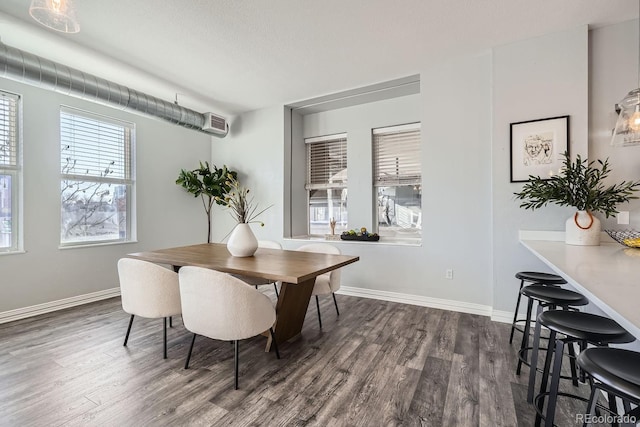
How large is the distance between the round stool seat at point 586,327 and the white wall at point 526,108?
5.84ft

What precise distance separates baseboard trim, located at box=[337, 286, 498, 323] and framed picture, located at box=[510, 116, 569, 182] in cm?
150

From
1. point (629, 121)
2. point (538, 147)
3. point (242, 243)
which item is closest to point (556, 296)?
point (629, 121)

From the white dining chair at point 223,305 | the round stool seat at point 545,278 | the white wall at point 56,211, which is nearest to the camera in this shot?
the white dining chair at point 223,305

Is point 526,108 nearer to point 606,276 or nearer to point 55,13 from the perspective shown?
point 606,276

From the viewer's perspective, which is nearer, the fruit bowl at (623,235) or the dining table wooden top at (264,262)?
the dining table wooden top at (264,262)

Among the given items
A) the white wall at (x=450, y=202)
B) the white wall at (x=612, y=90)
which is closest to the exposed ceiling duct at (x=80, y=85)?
the white wall at (x=450, y=202)

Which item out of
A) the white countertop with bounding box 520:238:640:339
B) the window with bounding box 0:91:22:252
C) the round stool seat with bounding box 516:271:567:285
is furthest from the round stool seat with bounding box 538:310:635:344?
the window with bounding box 0:91:22:252

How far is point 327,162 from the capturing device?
16.6 ft

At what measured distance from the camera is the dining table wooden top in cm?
210

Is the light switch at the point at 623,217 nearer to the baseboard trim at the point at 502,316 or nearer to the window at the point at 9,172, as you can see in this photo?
the baseboard trim at the point at 502,316

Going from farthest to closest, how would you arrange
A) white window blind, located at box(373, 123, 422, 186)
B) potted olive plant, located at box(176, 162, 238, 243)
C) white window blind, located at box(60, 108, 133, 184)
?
potted olive plant, located at box(176, 162, 238, 243) → white window blind, located at box(373, 123, 422, 186) → white window blind, located at box(60, 108, 133, 184)

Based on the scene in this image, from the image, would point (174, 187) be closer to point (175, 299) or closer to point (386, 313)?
point (175, 299)

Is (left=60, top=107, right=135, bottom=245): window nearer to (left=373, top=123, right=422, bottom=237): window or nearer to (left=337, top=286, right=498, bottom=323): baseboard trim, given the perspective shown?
(left=337, top=286, right=498, bottom=323): baseboard trim

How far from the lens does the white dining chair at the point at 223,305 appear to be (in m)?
2.00
